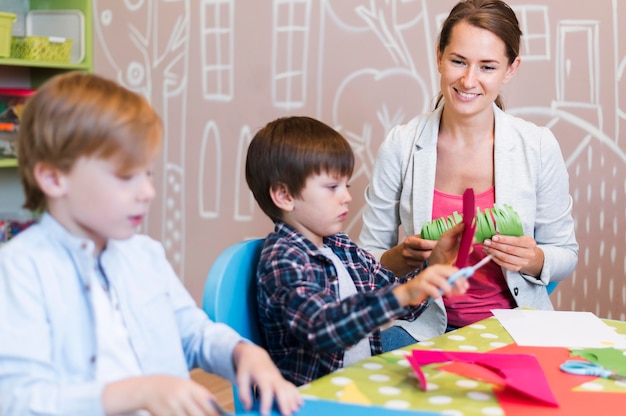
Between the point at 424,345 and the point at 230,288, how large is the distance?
0.31 metres

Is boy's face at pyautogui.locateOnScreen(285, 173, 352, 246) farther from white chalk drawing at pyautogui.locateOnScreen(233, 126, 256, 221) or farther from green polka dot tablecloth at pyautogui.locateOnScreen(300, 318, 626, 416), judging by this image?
white chalk drawing at pyautogui.locateOnScreen(233, 126, 256, 221)

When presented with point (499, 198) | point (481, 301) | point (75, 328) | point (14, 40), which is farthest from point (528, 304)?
point (14, 40)

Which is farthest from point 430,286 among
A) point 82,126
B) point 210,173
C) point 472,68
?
point 210,173

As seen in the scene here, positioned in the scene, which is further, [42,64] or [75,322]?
[42,64]

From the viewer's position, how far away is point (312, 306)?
1082 mm

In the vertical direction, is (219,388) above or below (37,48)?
below

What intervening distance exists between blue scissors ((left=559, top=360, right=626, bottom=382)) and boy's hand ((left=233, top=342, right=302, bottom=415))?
Result: 0.38 meters

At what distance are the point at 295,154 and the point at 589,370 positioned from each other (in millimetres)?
553

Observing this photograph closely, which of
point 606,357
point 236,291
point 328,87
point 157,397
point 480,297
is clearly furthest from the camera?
point 328,87

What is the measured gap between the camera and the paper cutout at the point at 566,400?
0.92 metres

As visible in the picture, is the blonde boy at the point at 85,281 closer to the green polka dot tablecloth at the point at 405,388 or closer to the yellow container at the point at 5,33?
the green polka dot tablecloth at the point at 405,388

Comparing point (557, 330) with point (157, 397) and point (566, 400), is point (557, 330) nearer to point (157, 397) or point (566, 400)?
point (566, 400)

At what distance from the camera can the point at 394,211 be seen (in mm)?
1831

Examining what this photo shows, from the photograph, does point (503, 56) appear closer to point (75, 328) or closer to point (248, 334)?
point (248, 334)
